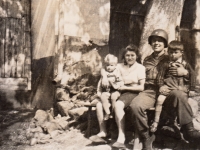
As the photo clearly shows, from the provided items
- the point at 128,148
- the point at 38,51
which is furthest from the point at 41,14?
the point at 128,148

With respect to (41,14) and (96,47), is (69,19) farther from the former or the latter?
(41,14)

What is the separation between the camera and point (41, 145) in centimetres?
531

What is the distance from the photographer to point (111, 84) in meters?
5.01

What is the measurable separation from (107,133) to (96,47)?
2.13 meters

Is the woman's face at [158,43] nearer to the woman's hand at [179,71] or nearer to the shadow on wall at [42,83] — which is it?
the woman's hand at [179,71]

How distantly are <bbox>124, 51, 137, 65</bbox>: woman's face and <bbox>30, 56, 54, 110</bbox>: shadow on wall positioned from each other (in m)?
2.39

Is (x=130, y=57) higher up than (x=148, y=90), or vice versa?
(x=130, y=57)

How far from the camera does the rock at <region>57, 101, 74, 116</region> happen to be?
620 centimetres

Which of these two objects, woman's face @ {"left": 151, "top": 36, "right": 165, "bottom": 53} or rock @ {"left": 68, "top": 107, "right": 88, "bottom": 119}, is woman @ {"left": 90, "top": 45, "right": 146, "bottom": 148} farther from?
rock @ {"left": 68, "top": 107, "right": 88, "bottom": 119}

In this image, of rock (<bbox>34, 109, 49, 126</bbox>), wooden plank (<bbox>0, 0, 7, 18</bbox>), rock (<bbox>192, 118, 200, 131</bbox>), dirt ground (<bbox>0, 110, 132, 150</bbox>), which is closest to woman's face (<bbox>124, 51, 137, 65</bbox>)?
dirt ground (<bbox>0, 110, 132, 150</bbox>)

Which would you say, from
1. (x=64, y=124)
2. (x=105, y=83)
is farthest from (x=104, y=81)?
(x=64, y=124)

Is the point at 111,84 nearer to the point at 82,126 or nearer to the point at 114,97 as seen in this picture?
the point at 114,97

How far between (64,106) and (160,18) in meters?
2.52

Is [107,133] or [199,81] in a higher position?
[199,81]
